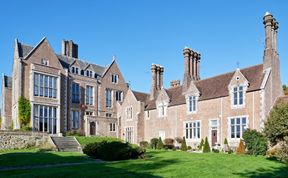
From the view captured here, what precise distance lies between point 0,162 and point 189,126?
23.2 m

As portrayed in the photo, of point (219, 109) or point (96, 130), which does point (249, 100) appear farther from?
point (96, 130)

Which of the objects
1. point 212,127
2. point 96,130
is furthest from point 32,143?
Answer: point 212,127

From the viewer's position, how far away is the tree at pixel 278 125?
23.2 m

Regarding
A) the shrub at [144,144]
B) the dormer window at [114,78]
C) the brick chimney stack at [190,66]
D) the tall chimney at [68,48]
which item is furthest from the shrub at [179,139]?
the tall chimney at [68,48]

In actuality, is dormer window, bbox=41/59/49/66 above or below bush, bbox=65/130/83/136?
above

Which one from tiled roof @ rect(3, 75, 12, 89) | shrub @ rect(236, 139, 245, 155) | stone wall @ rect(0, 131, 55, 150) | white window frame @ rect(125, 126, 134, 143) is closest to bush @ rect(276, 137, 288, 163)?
shrub @ rect(236, 139, 245, 155)

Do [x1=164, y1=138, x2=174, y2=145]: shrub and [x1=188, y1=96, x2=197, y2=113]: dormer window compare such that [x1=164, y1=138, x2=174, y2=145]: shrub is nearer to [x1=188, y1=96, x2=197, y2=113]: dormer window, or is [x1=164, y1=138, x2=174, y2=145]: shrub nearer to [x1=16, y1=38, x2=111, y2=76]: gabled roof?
[x1=188, y1=96, x2=197, y2=113]: dormer window

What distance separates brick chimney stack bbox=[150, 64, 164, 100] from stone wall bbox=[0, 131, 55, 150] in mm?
17323

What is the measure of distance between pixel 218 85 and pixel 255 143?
384 inches

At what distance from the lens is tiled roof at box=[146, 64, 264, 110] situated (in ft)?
103

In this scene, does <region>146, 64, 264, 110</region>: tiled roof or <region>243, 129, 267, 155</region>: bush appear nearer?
<region>243, 129, 267, 155</region>: bush

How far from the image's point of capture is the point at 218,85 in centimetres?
3559

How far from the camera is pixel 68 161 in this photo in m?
19.5

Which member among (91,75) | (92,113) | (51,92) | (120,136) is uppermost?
(91,75)
